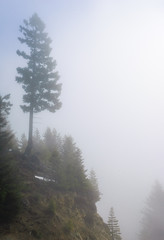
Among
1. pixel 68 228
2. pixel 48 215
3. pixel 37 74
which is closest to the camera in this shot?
pixel 68 228

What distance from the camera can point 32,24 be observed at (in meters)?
29.6

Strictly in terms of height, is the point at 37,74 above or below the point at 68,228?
above

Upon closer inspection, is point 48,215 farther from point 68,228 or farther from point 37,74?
point 37,74

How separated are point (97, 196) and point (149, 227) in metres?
19.0

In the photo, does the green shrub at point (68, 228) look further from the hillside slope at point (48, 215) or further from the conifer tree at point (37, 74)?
the conifer tree at point (37, 74)

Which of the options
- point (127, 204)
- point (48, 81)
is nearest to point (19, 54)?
point (48, 81)

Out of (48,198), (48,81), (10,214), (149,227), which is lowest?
(149,227)

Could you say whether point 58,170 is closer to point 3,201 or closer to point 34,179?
point 34,179

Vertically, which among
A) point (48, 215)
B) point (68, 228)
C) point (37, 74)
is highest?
point (37, 74)

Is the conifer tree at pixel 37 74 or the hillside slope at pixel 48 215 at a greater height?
the conifer tree at pixel 37 74

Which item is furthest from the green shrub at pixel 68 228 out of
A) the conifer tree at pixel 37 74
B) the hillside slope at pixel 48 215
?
the conifer tree at pixel 37 74

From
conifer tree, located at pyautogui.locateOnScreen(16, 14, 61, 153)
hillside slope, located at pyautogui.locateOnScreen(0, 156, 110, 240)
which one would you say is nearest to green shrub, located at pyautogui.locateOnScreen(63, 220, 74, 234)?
hillside slope, located at pyautogui.locateOnScreen(0, 156, 110, 240)

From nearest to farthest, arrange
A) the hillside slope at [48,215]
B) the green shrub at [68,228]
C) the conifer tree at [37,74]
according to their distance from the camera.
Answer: the hillside slope at [48,215]
the green shrub at [68,228]
the conifer tree at [37,74]

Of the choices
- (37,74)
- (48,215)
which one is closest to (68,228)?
(48,215)
